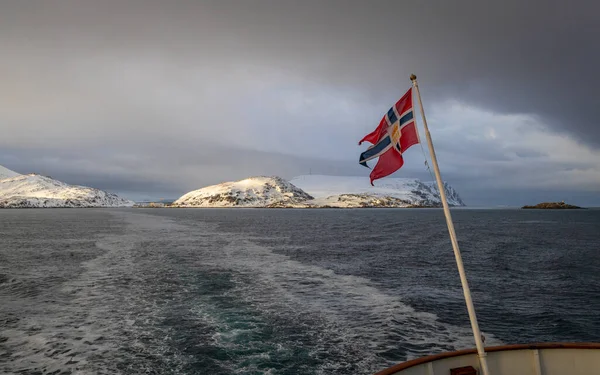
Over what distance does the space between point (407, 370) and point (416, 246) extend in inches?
2217

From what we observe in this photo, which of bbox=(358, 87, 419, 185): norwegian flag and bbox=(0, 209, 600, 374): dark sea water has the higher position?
bbox=(358, 87, 419, 185): norwegian flag

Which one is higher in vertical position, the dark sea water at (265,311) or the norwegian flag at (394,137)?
the norwegian flag at (394,137)

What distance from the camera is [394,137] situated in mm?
10984

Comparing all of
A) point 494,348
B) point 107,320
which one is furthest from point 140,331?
point 494,348

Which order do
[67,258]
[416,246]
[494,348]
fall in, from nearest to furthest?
[494,348], [67,258], [416,246]

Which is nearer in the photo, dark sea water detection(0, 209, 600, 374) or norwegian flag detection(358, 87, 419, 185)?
norwegian flag detection(358, 87, 419, 185)

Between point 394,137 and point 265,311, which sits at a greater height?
point 394,137

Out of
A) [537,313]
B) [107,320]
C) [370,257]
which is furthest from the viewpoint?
[370,257]

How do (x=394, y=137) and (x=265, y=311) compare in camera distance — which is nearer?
(x=394, y=137)

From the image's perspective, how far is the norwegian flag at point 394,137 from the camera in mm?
10508

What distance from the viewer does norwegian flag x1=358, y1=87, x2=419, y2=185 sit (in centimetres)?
1051

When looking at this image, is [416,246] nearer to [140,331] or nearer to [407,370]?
[140,331]

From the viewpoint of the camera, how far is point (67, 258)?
45.2 m

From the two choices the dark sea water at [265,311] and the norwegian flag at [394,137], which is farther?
the dark sea water at [265,311]
